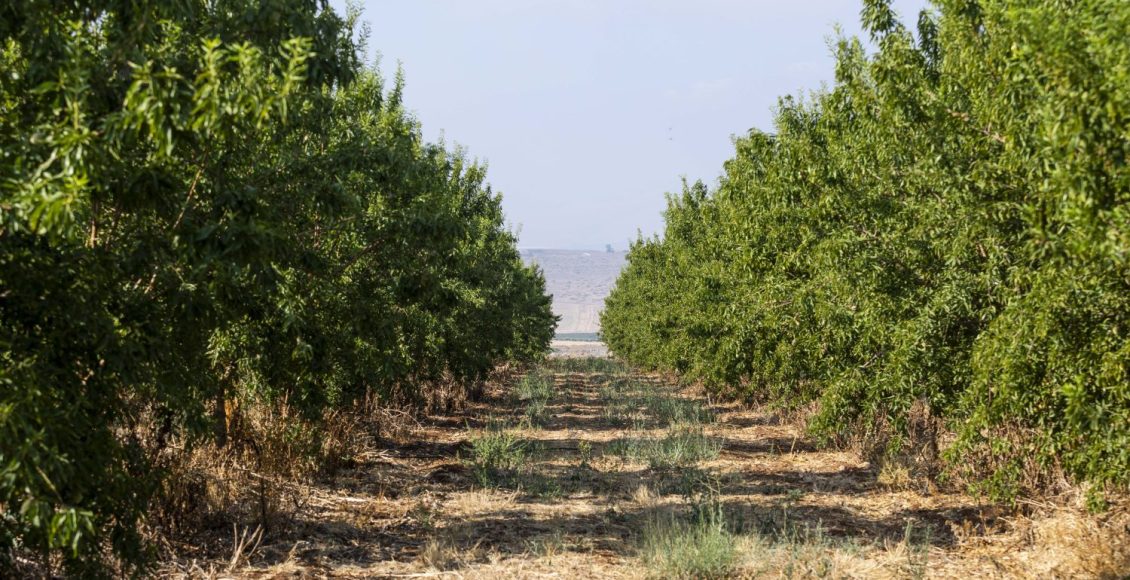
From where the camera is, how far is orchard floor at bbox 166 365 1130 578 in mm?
8266

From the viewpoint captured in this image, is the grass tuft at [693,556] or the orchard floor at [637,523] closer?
the grass tuft at [693,556]

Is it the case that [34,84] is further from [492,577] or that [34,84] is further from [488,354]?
[488,354]

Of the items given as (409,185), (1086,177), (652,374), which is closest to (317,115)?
(409,185)

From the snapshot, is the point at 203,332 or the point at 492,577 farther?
the point at 492,577

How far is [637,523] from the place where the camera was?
10.7 metres

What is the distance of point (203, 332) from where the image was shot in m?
6.93

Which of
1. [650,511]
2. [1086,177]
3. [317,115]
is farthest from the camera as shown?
[650,511]

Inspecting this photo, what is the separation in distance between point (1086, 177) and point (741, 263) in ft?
32.7

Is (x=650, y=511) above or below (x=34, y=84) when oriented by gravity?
below

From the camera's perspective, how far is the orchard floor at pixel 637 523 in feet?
27.1

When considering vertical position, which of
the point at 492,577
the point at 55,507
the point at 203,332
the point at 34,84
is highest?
the point at 34,84

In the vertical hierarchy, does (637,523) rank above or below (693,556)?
below

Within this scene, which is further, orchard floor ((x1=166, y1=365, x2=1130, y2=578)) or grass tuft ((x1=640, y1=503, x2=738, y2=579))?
orchard floor ((x1=166, y1=365, x2=1130, y2=578))

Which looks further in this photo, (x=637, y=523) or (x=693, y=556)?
(x=637, y=523)
